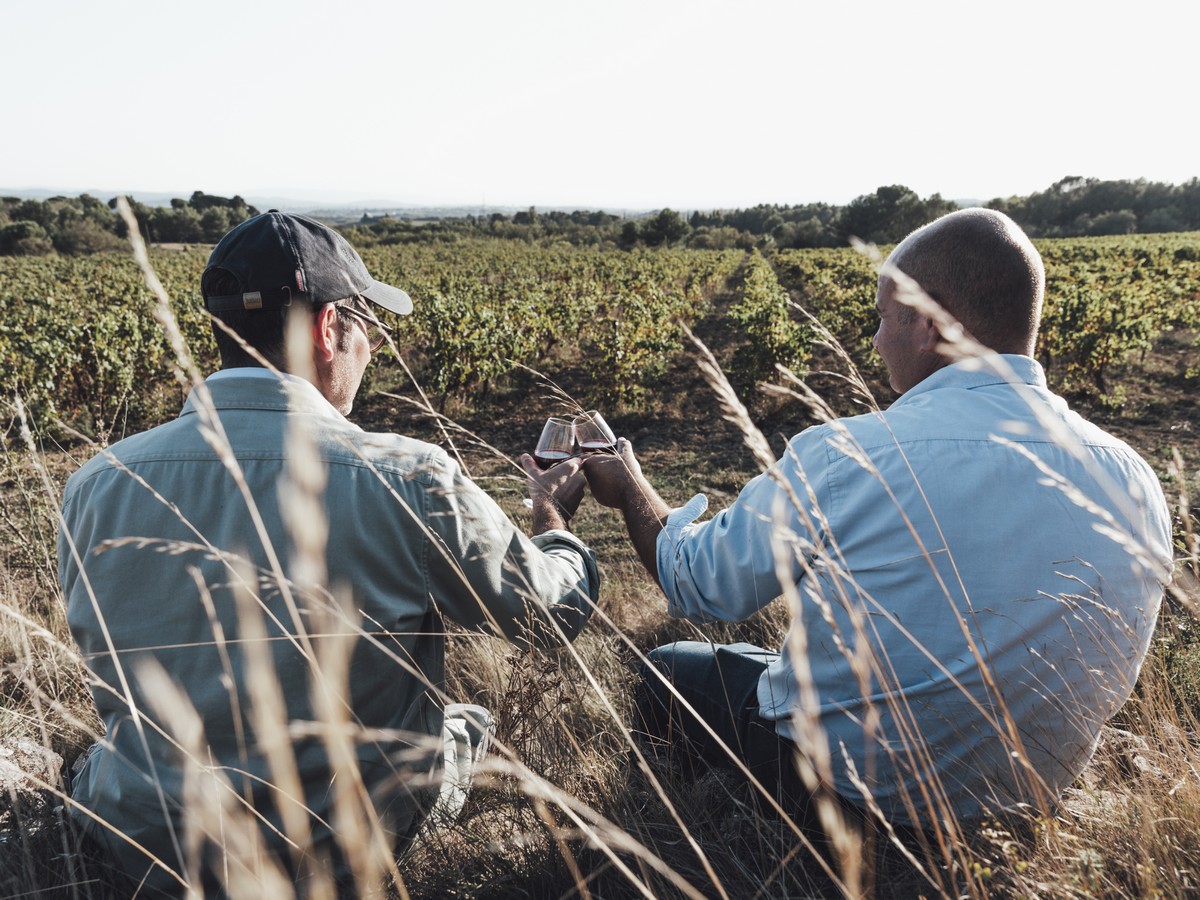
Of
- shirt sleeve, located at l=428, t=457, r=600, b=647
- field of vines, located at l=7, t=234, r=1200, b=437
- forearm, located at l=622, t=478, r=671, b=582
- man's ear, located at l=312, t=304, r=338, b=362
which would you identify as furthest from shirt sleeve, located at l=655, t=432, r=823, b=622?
field of vines, located at l=7, t=234, r=1200, b=437

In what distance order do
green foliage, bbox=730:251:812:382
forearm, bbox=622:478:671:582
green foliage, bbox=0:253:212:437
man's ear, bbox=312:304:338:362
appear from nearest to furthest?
man's ear, bbox=312:304:338:362 < forearm, bbox=622:478:671:582 < green foliage, bbox=0:253:212:437 < green foliage, bbox=730:251:812:382

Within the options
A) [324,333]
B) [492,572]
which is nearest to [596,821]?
[492,572]

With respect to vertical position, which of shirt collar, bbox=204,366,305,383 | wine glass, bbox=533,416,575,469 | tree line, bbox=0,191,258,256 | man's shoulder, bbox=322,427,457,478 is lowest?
wine glass, bbox=533,416,575,469

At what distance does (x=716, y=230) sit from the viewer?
65.0 m

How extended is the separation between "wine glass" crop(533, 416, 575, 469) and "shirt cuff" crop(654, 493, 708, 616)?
38 centimetres

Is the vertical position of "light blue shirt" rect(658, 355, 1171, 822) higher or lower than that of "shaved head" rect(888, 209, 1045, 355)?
lower

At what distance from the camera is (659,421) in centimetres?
874

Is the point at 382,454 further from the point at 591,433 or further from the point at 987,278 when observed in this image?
the point at 987,278

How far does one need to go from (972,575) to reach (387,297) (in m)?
1.69

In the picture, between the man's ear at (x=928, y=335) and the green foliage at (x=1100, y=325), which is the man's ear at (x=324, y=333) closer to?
the man's ear at (x=928, y=335)

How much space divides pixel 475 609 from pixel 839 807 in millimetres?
988

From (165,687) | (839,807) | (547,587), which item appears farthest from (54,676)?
(839,807)

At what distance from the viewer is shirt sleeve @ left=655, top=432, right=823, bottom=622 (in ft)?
4.89

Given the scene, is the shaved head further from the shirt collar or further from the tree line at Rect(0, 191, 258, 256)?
the tree line at Rect(0, 191, 258, 256)
